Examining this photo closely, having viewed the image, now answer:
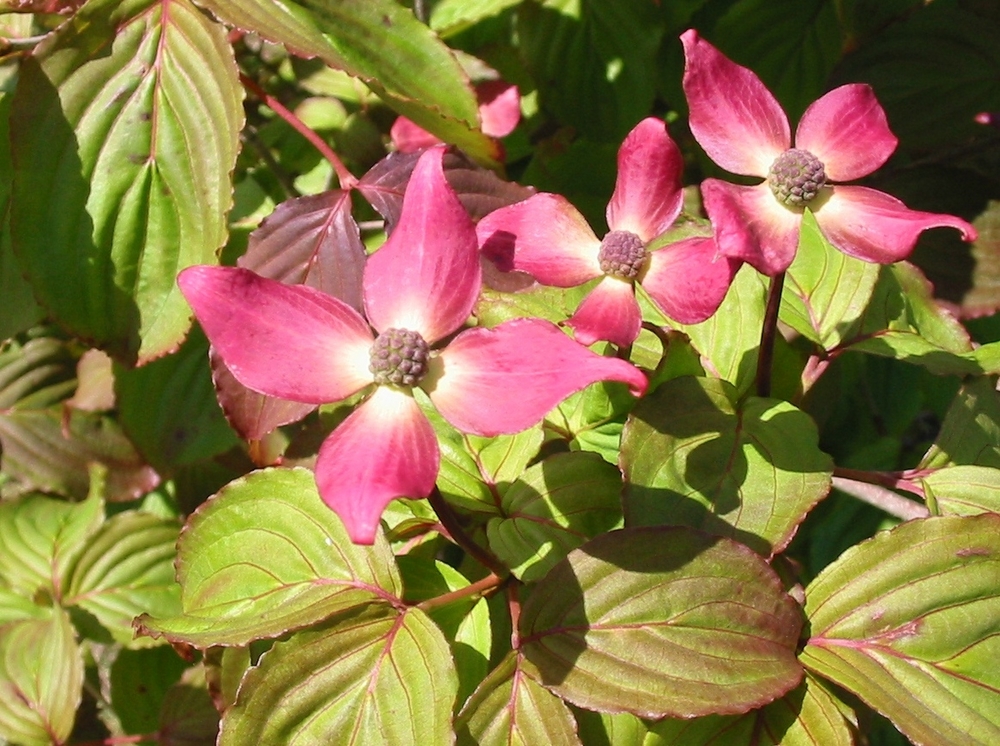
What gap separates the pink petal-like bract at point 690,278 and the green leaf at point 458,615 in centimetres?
34

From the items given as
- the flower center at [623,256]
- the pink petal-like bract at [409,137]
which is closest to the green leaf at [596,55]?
the pink petal-like bract at [409,137]

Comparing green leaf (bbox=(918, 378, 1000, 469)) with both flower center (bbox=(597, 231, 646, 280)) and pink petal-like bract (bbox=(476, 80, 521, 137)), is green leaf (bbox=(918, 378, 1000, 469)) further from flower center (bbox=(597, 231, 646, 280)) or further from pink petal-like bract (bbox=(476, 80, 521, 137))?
pink petal-like bract (bbox=(476, 80, 521, 137))

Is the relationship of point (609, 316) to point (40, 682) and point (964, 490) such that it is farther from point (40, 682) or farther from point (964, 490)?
point (40, 682)

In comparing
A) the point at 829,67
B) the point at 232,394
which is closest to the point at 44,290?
the point at 232,394

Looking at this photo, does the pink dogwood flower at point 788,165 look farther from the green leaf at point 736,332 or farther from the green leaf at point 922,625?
the green leaf at point 922,625

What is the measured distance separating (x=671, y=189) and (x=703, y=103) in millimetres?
80

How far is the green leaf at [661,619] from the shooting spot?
75 cm

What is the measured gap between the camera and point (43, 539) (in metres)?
1.52

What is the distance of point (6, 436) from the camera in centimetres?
154

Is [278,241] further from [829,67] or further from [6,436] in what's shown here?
[829,67]

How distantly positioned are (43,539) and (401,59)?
103cm

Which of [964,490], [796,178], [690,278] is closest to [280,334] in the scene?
[690,278]

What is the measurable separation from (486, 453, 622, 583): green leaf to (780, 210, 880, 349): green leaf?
0.88 feet

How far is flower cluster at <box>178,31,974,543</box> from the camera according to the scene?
2.18ft
